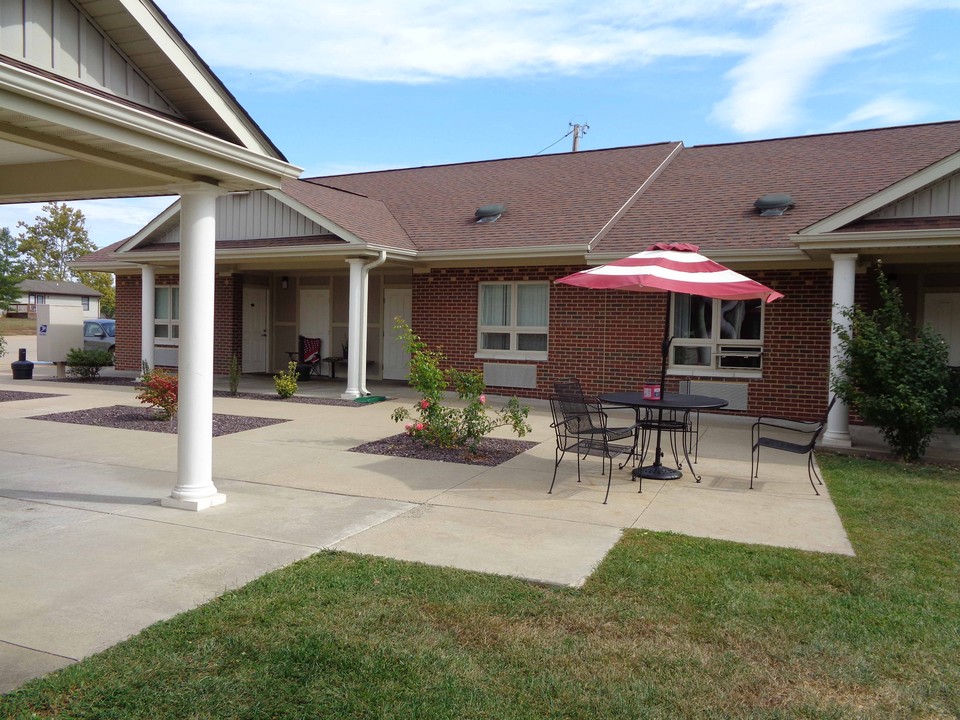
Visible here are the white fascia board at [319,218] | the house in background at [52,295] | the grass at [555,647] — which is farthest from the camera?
the house in background at [52,295]

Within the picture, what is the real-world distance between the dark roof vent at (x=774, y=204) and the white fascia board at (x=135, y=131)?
30.4ft

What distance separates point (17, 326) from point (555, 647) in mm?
60092

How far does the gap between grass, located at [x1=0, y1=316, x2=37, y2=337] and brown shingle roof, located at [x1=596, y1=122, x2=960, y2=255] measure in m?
44.1

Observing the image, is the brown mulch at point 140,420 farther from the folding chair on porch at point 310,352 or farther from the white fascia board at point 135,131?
the folding chair on porch at point 310,352

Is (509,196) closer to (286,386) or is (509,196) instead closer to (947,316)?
(286,386)

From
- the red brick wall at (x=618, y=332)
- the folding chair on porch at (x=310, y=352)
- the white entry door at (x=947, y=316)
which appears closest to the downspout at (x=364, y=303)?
the red brick wall at (x=618, y=332)

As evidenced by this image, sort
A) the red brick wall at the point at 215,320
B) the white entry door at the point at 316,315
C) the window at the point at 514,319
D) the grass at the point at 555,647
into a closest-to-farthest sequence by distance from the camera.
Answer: the grass at the point at 555,647 < the window at the point at 514,319 < the red brick wall at the point at 215,320 < the white entry door at the point at 316,315

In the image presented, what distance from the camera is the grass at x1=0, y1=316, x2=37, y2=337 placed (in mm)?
49297

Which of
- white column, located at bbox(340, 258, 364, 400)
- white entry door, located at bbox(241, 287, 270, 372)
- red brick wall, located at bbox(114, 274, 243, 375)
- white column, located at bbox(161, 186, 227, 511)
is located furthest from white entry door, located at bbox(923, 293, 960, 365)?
white entry door, located at bbox(241, 287, 270, 372)

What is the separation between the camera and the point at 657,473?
8.32 metres

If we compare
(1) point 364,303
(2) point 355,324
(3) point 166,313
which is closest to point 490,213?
(1) point 364,303

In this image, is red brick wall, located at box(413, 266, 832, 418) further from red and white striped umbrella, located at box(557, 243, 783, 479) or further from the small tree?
red and white striped umbrella, located at box(557, 243, 783, 479)

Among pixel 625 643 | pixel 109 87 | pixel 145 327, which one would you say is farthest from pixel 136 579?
pixel 145 327

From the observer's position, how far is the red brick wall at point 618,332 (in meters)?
12.8
